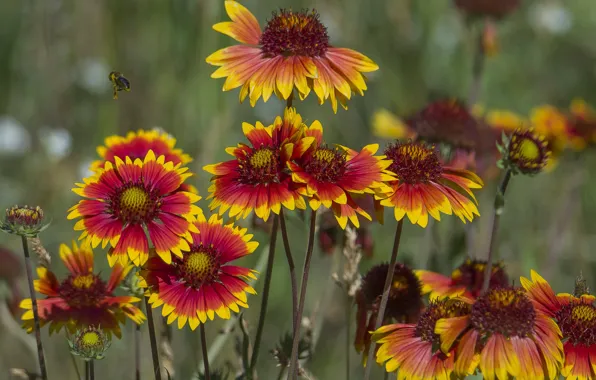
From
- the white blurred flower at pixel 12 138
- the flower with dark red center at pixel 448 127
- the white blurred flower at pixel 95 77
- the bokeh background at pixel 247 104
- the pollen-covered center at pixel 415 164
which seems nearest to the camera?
the pollen-covered center at pixel 415 164

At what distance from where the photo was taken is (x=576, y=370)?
1493 millimetres

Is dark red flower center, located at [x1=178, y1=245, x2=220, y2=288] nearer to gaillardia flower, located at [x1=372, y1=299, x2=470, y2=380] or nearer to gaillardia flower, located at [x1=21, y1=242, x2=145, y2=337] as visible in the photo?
gaillardia flower, located at [x1=21, y1=242, x2=145, y2=337]

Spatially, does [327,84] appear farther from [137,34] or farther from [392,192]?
[137,34]

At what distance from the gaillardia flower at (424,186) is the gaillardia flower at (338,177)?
44 mm

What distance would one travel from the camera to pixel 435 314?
1.52m

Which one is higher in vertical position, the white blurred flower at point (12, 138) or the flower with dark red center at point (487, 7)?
the flower with dark red center at point (487, 7)

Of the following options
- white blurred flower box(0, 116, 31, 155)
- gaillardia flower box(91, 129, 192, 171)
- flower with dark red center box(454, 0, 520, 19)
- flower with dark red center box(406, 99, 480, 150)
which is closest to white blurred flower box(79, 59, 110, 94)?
white blurred flower box(0, 116, 31, 155)

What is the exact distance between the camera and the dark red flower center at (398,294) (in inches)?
69.4

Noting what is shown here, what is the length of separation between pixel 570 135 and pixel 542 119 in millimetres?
130

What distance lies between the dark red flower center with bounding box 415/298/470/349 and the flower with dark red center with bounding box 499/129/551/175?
1.03ft

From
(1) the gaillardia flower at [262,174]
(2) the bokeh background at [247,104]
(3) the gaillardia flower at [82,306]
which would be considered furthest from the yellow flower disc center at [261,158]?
(2) the bokeh background at [247,104]

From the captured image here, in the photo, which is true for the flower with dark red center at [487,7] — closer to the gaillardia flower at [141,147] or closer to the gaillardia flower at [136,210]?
the gaillardia flower at [141,147]

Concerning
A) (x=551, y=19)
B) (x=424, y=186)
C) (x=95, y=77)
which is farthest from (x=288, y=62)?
(x=551, y=19)

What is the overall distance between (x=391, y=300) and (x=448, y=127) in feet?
3.46
